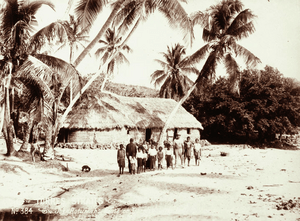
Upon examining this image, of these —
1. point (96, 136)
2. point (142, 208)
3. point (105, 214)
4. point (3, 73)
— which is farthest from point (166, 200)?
point (96, 136)

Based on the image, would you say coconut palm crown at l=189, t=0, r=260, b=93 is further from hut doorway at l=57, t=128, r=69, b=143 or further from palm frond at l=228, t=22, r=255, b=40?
hut doorway at l=57, t=128, r=69, b=143

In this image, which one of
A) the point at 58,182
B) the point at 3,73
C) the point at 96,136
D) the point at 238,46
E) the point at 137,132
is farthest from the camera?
the point at 137,132

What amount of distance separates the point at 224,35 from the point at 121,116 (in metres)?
9.09

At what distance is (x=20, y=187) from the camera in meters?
8.82

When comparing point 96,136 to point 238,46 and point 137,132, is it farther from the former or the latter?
point 238,46

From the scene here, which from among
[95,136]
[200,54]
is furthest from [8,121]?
[200,54]

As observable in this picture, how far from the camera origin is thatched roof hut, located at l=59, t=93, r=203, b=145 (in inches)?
754

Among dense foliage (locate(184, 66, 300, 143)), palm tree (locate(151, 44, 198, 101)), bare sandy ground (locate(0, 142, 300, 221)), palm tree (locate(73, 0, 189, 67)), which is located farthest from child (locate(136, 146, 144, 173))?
palm tree (locate(151, 44, 198, 101))

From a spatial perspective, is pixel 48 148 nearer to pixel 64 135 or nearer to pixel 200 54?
pixel 64 135

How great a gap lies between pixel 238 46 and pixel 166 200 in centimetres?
1129

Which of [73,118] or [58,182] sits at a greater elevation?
[73,118]

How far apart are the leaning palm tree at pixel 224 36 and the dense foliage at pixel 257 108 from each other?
5120mm

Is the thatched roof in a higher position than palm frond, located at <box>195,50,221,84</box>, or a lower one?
lower

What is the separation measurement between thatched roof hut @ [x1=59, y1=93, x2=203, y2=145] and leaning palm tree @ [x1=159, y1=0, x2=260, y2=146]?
4979mm
